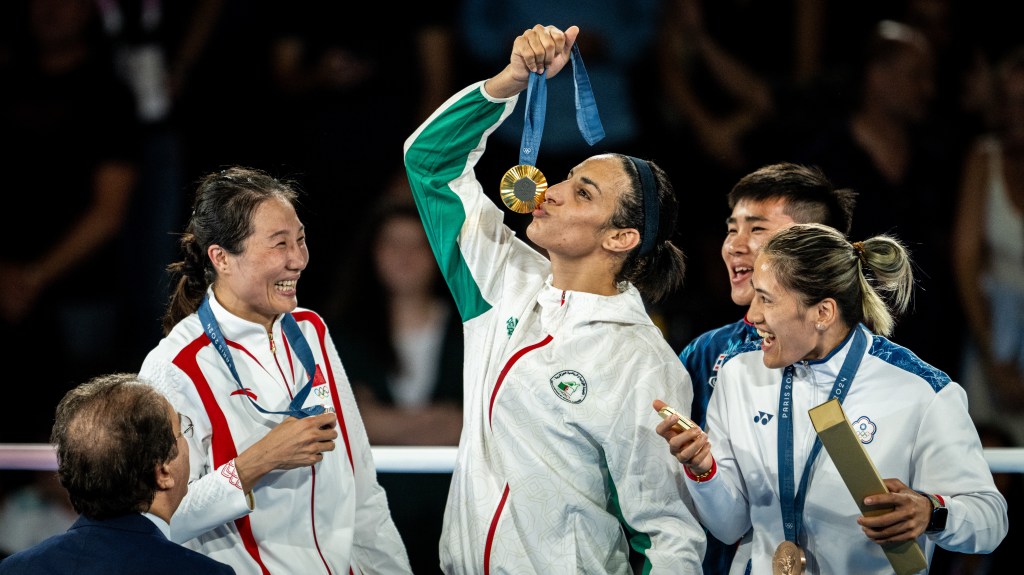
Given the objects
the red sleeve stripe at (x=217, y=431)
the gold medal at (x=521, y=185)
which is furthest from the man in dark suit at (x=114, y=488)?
the gold medal at (x=521, y=185)

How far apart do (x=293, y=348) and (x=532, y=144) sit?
824 mm

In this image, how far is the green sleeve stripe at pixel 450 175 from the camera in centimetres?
298

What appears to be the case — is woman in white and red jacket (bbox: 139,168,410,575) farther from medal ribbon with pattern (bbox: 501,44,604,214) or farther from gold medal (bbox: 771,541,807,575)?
gold medal (bbox: 771,541,807,575)

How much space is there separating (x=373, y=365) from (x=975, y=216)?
2.91 meters

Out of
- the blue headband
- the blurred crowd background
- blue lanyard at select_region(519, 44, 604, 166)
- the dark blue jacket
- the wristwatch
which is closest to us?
the dark blue jacket

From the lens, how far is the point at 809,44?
560 cm

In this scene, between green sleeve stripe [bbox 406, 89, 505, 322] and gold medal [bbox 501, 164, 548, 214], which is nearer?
gold medal [bbox 501, 164, 548, 214]

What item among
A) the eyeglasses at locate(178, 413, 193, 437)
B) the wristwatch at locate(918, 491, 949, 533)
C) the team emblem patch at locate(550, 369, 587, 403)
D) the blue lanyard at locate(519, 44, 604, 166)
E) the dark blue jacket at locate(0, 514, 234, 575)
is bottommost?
the wristwatch at locate(918, 491, 949, 533)

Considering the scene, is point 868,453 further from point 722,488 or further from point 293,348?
point 293,348

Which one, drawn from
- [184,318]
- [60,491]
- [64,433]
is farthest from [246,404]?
[60,491]

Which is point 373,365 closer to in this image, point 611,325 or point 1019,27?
point 611,325

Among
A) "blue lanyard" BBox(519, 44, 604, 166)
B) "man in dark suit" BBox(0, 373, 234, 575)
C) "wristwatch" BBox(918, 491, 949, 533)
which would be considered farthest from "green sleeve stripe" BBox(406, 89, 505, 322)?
"wristwatch" BBox(918, 491, 949, 533)

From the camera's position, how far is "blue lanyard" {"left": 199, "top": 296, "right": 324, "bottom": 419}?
278 cm

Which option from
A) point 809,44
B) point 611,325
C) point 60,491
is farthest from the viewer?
A: point 809,44
